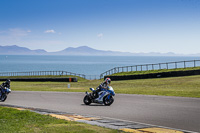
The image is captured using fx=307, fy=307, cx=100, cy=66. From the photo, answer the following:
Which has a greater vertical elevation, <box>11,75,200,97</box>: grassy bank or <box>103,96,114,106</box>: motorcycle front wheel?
<box>11,75,200,97</box>: grassy bank

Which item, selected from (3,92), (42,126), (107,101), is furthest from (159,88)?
(42,126)

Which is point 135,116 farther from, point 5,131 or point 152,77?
point 152,77

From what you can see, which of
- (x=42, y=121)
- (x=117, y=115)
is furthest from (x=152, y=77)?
(x=42, y=121)

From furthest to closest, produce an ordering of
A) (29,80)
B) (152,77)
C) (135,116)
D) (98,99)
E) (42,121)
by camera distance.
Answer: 1. (29,80)
2. (152,77)
3. (98,99)
4. (135,116)
5. (42,121)

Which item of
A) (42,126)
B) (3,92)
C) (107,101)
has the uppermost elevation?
(3,92)

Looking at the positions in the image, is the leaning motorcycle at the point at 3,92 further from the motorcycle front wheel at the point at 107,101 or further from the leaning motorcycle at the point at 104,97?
the motorcycle front wheel at the point at 107,101

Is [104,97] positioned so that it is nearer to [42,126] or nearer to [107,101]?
[107,101]

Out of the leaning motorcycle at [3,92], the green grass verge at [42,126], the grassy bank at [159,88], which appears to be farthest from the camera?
the grassy bank at [159,88]

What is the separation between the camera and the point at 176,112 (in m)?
12.5

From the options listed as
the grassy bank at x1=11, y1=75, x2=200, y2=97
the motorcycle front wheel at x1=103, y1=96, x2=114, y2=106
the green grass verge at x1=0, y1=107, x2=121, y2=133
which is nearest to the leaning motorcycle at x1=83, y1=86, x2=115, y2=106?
the motorcycle front wheel at x1=103, y1=96, x2=114, y2=106

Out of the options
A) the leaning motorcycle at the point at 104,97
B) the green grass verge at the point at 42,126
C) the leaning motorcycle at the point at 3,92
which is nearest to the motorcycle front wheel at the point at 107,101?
the leaning motorcycle at the point at 104,97

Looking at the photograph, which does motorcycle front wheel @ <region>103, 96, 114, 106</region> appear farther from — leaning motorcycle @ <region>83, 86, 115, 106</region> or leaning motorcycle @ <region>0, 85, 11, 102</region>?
leaning motorcycle @ <region>0, 85, 11, 102</region>

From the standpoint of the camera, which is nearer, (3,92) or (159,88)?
(3,92)

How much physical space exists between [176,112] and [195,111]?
815 mm
